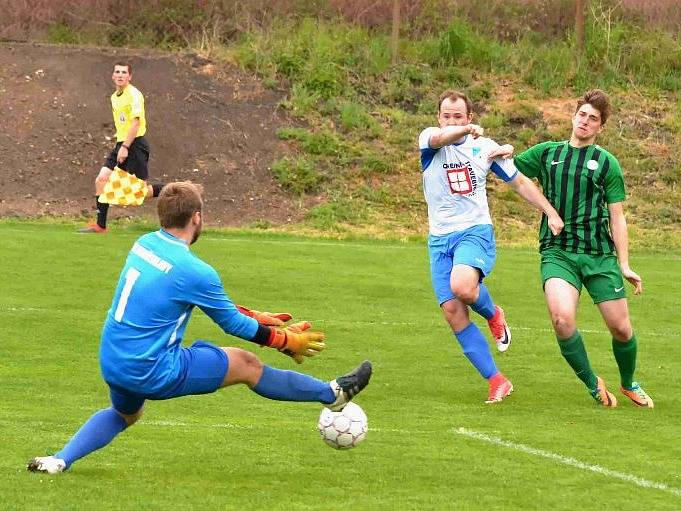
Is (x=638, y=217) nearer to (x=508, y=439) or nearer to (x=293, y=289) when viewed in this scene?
(x=293, y=289)

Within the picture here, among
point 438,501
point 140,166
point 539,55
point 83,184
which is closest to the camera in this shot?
point 438,501

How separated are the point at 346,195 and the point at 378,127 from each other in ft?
7.78

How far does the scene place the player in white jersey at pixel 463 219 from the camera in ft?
30.6

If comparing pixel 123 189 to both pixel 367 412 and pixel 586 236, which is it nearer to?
pixel 367 412

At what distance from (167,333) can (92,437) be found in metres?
0.64

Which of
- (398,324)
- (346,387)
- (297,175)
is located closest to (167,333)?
(346,387)

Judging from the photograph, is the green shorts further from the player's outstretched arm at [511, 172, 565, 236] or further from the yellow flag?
the yellow flag

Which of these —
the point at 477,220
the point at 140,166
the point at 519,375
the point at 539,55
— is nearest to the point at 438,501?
the point at 477,220

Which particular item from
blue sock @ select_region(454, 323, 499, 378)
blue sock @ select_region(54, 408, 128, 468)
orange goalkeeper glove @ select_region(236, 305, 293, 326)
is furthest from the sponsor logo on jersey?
blue sock @ select_region(54, 408, 128, 468)

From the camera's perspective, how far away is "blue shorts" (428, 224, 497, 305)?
942 cm

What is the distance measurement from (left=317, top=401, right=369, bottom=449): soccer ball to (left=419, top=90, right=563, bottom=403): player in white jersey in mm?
2575

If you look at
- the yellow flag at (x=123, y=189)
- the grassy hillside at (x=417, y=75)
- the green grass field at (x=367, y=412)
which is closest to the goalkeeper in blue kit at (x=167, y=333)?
the green grass field at (x=367, y=412)

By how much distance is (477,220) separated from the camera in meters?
9.61

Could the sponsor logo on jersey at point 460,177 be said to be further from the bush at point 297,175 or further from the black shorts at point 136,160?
the bush at point 297,175
